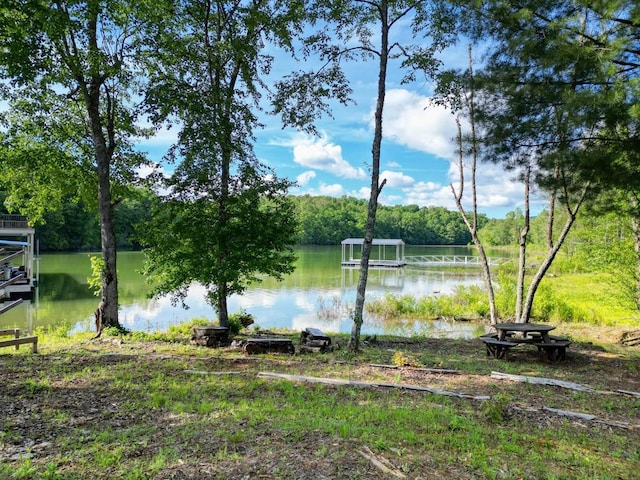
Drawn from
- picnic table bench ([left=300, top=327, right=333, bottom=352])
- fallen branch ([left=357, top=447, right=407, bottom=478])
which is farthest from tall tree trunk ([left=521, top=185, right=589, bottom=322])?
fallen branch ([left=357, top=447, right=407, bottom=478])

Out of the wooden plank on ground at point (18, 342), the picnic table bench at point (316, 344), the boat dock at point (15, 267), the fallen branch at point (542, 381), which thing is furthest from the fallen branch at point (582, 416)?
the boat dock at point (15, 267)

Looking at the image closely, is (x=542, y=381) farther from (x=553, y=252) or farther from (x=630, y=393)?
(x=553, y=252)

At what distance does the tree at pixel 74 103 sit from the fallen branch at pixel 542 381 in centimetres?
826

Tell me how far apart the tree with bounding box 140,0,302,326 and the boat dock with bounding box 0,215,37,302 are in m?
3.48

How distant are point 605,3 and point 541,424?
4.51 m

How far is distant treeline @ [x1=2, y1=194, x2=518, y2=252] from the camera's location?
171ft

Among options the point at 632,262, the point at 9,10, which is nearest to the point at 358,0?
the point at 9,10

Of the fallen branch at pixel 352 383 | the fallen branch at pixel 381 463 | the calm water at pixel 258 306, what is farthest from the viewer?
the calm water at pixel 258 306

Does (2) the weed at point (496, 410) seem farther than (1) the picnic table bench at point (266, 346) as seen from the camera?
No

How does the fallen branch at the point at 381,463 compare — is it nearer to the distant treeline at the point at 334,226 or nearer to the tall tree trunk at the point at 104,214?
the tall tree trunk at the point at 104,214

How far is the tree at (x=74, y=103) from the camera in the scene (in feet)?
26.9

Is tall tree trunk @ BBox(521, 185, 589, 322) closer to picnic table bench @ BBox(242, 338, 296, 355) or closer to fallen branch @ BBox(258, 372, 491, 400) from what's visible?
fallen branch @ BBox(258, 372, 491, 400)

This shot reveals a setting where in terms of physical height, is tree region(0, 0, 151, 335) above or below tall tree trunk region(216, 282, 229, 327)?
above

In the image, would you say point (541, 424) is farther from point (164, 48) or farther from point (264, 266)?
point (164, 48)
